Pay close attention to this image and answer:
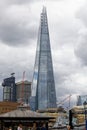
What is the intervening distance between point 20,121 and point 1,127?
9.63 ft

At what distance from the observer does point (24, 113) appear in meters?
47.5

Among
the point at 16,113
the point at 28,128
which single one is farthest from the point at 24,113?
the point at 28,128

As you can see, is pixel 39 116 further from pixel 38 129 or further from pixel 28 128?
pixel 28 128

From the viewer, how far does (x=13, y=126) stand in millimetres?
48750

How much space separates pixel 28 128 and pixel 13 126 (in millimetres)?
3466

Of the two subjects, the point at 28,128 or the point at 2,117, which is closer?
the point at 2,117

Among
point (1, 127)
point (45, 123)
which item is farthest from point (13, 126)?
point (45, 123)

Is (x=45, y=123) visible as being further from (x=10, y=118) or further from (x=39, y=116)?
(x=10, y=118)

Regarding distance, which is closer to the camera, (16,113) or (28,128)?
(16,113)

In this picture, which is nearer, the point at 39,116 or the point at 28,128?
the point at 39,116

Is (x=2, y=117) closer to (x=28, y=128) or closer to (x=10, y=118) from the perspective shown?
(x=10, y=118)

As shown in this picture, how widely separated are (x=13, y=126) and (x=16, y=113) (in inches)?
86.1

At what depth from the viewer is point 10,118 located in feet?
152

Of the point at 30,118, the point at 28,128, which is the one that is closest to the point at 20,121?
the point at 30,118
